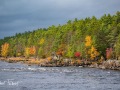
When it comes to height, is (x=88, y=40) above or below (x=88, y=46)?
above

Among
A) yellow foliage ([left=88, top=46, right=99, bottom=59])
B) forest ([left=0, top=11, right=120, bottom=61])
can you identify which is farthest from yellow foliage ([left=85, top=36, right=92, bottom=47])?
yellow foliage ([left=88, top=46, right=99, bottom=59])

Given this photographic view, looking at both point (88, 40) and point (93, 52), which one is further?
point (88, 40)

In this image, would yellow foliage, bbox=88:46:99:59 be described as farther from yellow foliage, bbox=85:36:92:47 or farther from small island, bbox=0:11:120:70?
yellow foliage, bbox=85:36:92:47

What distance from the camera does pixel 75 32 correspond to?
172 meters

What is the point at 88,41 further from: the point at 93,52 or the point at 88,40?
the point at 93,52

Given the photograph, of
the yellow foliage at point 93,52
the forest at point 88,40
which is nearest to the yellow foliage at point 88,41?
the forest at point 88,40

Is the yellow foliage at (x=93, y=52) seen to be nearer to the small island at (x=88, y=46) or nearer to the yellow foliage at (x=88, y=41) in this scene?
the small island at (x=88, y=46)

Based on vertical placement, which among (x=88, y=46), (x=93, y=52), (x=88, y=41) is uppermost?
(x=88, y=41)

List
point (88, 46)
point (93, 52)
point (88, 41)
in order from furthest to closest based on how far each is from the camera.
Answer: point (88, 41) → point (88, 46) → point (93, 52)

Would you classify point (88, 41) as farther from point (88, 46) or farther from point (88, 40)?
point (88, 46)

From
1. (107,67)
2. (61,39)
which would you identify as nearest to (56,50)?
(61,39)

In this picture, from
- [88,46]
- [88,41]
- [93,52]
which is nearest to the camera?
[93,52]

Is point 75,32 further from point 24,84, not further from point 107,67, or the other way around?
point 24,84

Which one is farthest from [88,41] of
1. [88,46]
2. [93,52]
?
[93,52]
